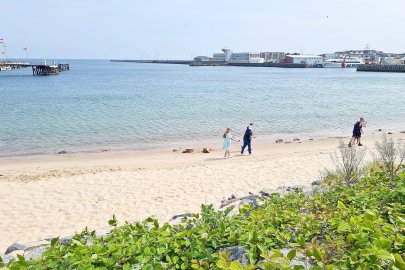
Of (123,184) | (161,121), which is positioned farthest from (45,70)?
(123,184)

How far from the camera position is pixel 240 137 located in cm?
2489

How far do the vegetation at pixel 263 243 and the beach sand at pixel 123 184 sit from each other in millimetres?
4734

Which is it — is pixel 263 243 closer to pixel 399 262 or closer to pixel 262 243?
pixel 262 243

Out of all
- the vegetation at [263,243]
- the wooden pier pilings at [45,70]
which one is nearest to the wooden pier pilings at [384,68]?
the wooden pier pilings at [45,70]

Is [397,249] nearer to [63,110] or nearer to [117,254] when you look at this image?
[117,254]

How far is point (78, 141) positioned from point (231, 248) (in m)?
21.5

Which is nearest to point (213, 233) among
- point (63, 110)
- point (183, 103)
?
point (63, 110)

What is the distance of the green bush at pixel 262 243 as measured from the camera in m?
2.76

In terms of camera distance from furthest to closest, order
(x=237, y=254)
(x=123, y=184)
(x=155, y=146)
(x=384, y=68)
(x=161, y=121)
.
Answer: (x=384, y=68), (x=161, y=121), (x=155, y=146), (x=123, y=184), (x=237, y=254)

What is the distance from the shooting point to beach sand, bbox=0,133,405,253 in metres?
9.67

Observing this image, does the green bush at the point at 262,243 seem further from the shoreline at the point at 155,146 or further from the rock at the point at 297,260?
the shoreline at the point at 155,146

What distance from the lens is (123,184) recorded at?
12766mm

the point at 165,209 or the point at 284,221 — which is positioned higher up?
the point at 284,221

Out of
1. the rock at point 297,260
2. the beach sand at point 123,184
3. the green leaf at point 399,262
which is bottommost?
the beach sand at point 123,184
